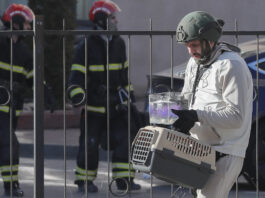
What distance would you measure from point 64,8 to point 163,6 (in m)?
2.60

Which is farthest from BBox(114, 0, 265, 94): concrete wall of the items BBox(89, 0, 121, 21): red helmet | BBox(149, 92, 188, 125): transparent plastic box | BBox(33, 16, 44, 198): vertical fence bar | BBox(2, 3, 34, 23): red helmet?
BBox(149, 92, 188, 125): transparent plastic box

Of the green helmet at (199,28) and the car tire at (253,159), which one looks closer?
the green helmet at (199,28)

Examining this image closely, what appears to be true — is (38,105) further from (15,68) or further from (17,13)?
(17,13)

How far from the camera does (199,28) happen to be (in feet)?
14.3

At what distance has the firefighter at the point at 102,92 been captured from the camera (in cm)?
774

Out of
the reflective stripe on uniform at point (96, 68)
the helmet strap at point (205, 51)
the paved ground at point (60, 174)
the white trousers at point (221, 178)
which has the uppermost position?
the helmet strap at point (205, 51)

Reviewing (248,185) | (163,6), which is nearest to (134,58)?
(163,6)

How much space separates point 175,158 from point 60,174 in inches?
210

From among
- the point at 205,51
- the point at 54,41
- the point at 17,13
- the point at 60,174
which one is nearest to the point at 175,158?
the point at 205,51

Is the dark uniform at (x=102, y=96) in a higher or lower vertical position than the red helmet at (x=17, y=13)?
lower

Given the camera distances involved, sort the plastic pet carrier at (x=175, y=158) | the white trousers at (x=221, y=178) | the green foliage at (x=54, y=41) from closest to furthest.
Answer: the plastic pet carrier at (x=175, y=158), the white trousers at (x=221, y=178), the green foliage at (x=54, y=41)

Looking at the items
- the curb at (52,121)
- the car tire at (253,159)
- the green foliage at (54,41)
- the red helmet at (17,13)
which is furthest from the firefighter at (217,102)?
the green foliage at (54,41)

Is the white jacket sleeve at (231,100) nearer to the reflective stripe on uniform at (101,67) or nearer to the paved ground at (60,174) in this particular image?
the paved ground at (60,174)

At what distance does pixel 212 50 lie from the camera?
4477 mm
